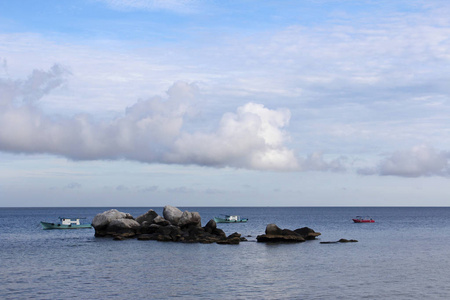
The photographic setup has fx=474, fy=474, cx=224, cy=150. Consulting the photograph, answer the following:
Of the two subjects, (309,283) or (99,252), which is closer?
(309,283)

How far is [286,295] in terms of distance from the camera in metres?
33.2

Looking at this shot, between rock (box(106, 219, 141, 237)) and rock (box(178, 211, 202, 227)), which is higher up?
rock (box(178, 211, 202, 227))

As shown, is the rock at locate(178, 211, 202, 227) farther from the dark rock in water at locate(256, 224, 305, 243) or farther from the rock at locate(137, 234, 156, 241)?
the dark rock in water at locate(256, 224, 305, 243)

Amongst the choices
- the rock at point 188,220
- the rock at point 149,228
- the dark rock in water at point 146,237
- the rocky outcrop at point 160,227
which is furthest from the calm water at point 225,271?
the rock at point 188,220

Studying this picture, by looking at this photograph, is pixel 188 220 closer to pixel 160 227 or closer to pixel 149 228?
pixel 160 227

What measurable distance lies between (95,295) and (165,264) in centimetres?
1562

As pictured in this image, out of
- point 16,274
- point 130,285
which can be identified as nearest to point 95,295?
point 130,285

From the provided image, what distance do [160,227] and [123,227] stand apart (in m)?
6.98

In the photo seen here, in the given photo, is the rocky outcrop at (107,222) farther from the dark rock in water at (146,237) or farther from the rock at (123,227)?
the dark rock in water at (146,237)

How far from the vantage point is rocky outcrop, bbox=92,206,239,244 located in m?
74.8

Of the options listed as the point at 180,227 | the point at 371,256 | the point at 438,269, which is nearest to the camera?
the point at 438,269

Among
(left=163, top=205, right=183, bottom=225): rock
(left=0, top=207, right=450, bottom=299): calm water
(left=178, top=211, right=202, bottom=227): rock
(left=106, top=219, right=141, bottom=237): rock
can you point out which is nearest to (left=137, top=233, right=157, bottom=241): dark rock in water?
(left=106, top=219, right=141, bottom=237): rock

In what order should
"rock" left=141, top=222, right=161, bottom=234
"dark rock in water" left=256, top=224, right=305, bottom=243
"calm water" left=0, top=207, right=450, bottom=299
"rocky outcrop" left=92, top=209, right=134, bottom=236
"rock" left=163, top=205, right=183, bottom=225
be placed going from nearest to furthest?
"calm water" left=0, top=207, right=450, bottom=299, "dark rock in water" left=256, top=224, right=305, bottom=243, "rock" left=141, top=222, right=161, bottom=234, "rocky outcrop" left=92, top=209, right=134, bottom=236, "rock" left=163, top=205, right=183, bottom=225

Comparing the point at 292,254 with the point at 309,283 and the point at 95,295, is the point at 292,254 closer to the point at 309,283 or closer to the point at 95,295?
the point at 309,283
